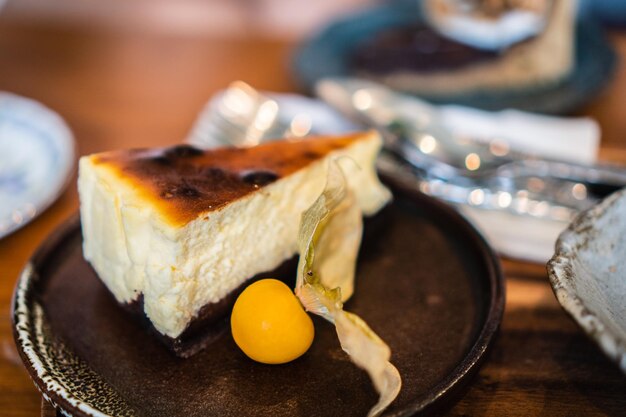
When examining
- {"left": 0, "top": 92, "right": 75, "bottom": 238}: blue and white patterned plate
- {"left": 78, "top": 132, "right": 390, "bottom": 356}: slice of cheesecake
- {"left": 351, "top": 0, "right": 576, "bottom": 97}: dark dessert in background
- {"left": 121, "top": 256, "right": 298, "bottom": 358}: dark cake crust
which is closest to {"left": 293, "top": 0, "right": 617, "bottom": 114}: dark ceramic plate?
{"left": 351, "top": 0, "right": 576, "bottom": 97}: dark dessert in background

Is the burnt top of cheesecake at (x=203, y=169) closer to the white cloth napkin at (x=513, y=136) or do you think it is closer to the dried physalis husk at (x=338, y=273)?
A: the dried physalis husk at (x=338, y=273)

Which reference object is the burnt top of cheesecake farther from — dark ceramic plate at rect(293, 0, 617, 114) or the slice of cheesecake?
dark ceramic plate at rect(293, 0, 617, 114)

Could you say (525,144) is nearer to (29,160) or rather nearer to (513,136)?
(513,136)

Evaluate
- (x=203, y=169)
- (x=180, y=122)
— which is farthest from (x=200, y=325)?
(x=180, y=122)

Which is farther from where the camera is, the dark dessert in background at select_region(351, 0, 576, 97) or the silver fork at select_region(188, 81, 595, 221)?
the dark dessert in background at select_region(351, 0, 576, 97)

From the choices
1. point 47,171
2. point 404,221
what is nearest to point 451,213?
point 404,221

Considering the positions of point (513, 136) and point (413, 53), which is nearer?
point (513, 136)
